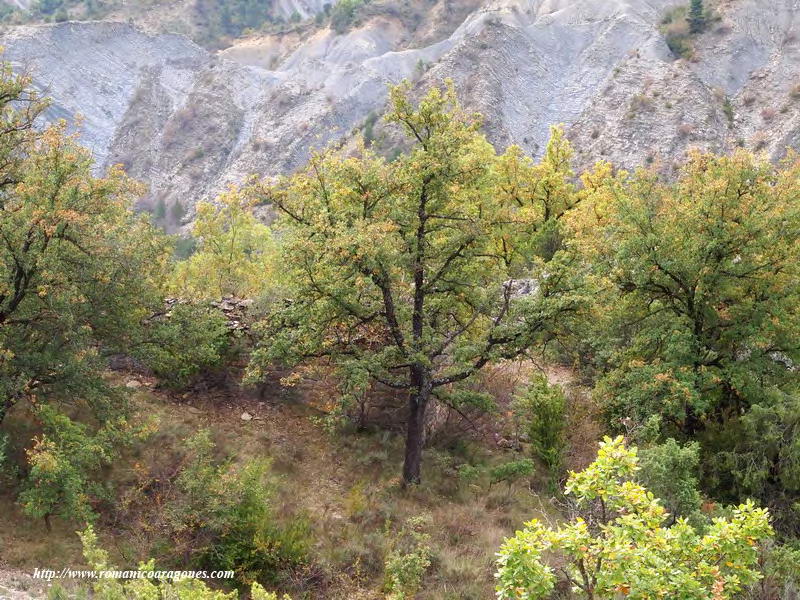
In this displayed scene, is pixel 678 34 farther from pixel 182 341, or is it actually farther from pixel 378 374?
pixel 182 341

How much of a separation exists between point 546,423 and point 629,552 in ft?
31.4

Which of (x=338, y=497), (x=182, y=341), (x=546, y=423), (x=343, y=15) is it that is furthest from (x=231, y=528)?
(x=343, y=15)

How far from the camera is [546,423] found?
554 inches

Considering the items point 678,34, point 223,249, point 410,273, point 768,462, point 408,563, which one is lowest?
point 408,563

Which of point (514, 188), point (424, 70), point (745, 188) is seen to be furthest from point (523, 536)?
point (424, 70)

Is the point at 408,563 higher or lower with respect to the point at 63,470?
lower

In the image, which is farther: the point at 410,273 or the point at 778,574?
the point at 410,273

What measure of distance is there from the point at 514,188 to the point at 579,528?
19.6 metres

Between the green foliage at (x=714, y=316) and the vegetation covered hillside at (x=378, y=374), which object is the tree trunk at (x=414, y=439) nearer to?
the vegetation covered hillside at (x=378, y=374)

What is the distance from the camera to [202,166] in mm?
68750

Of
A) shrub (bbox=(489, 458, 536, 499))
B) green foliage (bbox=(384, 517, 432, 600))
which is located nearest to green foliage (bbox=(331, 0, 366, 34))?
shrub (bbox=(489, 458, 536, 499))

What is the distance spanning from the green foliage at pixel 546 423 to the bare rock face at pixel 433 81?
128ft

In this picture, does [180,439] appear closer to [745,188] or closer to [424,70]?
[745,188]

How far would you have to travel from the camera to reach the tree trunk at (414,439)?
12.1m
